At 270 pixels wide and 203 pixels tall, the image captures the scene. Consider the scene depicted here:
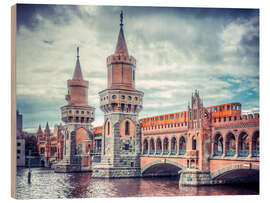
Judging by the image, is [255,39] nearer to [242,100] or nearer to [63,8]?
[242,100]

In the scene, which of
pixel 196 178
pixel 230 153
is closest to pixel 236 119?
pixel 230 153

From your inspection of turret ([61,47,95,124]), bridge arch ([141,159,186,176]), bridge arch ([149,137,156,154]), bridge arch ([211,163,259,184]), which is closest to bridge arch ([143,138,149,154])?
bridge arch ([149,137,156,154])

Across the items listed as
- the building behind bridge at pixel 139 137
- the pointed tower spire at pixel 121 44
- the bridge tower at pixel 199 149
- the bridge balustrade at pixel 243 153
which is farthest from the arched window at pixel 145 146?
the bridge balustrade at pixel 243 153

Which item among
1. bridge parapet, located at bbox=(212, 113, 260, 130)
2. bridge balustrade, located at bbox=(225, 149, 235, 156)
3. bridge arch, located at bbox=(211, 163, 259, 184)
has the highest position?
bridge parapet, located at bbox=(212, 113, 260, 130)

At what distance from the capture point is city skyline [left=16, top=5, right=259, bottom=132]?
22.3 meters

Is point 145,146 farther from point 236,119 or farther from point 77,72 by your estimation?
point 236,119

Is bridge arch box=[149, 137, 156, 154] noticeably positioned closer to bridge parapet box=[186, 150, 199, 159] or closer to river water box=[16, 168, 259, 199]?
river water box=[16, 168, 259, 199]

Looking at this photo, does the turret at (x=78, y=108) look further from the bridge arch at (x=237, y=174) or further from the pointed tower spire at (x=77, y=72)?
the bridge arch at (x=237, y=174)

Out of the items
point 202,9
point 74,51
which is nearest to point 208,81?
point 202,9

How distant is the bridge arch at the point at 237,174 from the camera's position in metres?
22.5

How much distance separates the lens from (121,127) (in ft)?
108

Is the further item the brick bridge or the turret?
the turret

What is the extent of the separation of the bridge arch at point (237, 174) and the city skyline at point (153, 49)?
3312mm

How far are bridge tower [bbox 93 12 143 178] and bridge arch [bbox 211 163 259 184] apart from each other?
898 cm
